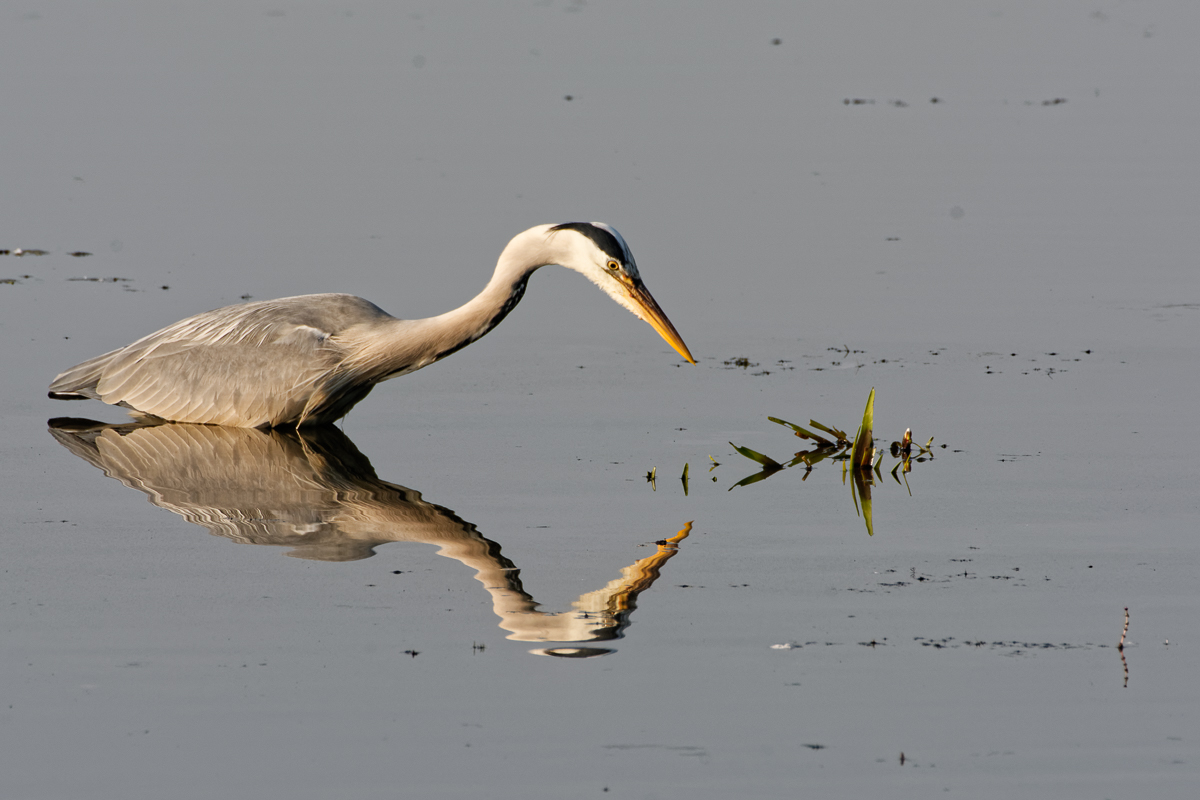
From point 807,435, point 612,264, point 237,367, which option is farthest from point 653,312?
point 237,367

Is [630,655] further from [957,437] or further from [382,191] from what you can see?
[382,191]

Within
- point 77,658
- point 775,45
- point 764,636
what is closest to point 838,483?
point 764,636

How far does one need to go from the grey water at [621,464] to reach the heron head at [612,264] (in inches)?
25.6

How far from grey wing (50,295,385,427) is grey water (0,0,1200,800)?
7.1 inches

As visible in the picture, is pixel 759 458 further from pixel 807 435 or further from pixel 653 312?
pixel 653 312

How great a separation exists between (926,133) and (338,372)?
10468mm

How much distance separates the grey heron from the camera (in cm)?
904

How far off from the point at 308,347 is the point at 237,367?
0.48 metres

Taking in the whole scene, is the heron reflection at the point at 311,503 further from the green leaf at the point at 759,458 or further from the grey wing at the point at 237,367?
the green leaf at the point at 759,458

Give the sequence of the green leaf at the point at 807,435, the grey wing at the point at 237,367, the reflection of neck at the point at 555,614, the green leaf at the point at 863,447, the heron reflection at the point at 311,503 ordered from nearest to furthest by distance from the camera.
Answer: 1. the reflection of neck at the point at 555,614
2. the heron reflection at the point at 311,503
3. the green leaf at the point at 863,447
4. the green leaf at the point at 807,435
5. the grey wing at the point at 237,367

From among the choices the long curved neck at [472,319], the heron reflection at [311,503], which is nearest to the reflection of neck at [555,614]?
the heron reflection at [311,503]

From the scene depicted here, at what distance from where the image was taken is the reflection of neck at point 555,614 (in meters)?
6.18

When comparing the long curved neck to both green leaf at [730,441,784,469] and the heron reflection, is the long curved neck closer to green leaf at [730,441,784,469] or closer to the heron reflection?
the heron reflection

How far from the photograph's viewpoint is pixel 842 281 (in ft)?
41.1
